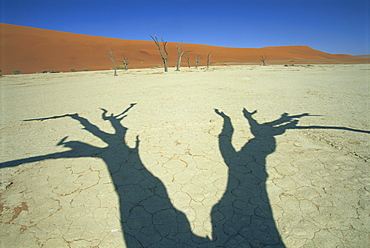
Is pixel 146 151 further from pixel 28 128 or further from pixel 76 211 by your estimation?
pixel 28 128

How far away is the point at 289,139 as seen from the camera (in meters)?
3.30

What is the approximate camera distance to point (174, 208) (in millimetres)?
1882

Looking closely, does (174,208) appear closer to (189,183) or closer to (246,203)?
(189,183)

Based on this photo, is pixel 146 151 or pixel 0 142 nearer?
pixel 146 151

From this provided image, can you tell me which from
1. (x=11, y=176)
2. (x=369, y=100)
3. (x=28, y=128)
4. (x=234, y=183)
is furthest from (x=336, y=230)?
(x=369, y=100)

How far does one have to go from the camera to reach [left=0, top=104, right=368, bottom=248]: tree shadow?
156 centimetres

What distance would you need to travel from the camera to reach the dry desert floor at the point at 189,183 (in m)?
1.61

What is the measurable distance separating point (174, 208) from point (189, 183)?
43 cm

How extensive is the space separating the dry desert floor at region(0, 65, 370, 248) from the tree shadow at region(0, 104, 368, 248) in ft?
0.03

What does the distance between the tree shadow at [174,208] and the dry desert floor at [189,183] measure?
10 millimetres

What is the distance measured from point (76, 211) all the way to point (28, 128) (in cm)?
360

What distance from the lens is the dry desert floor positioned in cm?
161

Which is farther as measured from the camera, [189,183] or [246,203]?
[189,183]

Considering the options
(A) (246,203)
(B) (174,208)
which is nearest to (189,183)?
(B) (174,208)
